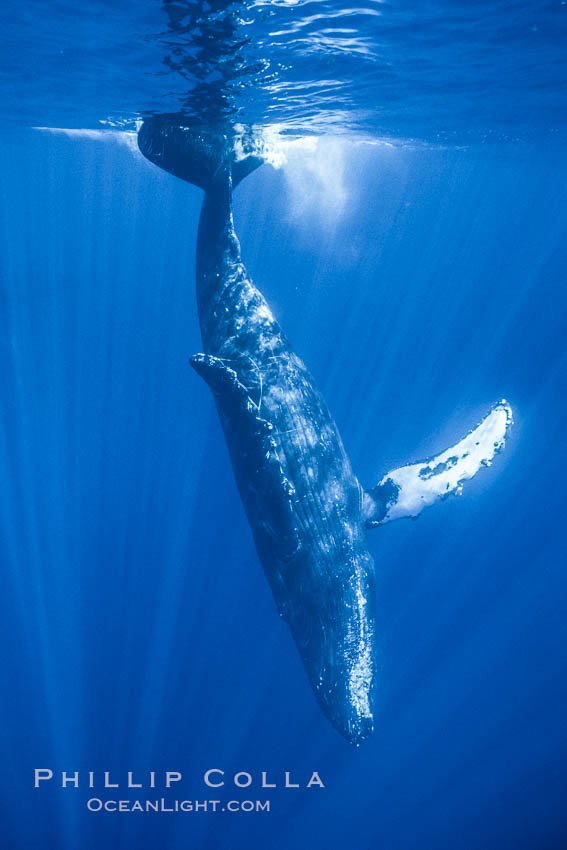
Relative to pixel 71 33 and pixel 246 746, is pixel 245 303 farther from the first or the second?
pixel 246 746

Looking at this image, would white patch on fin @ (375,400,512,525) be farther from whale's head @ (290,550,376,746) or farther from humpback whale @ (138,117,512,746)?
whale's head @ (290,550,376,746)

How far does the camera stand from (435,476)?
26.4 ft

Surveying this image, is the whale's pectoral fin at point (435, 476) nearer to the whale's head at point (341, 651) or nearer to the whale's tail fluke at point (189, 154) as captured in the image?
the whale's head at point (341, 651)

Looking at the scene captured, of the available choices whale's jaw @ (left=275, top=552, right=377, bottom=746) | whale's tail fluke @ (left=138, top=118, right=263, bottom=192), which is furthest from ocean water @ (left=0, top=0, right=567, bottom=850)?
whale's jaw @ (left=275, top=552, right=377, bottom=746)

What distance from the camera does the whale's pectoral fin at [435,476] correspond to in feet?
24.1

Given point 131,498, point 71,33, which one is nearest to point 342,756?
point 131,498

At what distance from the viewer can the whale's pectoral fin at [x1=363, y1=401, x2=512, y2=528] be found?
7.34 m

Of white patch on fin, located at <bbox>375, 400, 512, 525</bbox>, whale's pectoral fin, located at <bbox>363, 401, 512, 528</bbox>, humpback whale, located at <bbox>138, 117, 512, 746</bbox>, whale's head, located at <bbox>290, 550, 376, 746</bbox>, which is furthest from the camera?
white patch on fin, located at <bbox>375, 400, 512, 525</bbox>

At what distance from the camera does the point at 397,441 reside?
99.1 feet

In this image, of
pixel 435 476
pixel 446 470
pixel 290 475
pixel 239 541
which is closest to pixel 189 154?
pixel 290 475

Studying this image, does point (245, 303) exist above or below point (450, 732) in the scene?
above

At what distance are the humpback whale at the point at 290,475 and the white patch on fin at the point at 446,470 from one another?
0.04m

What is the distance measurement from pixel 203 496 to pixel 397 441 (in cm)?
1328

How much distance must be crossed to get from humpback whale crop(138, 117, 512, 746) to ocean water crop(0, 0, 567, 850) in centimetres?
283
